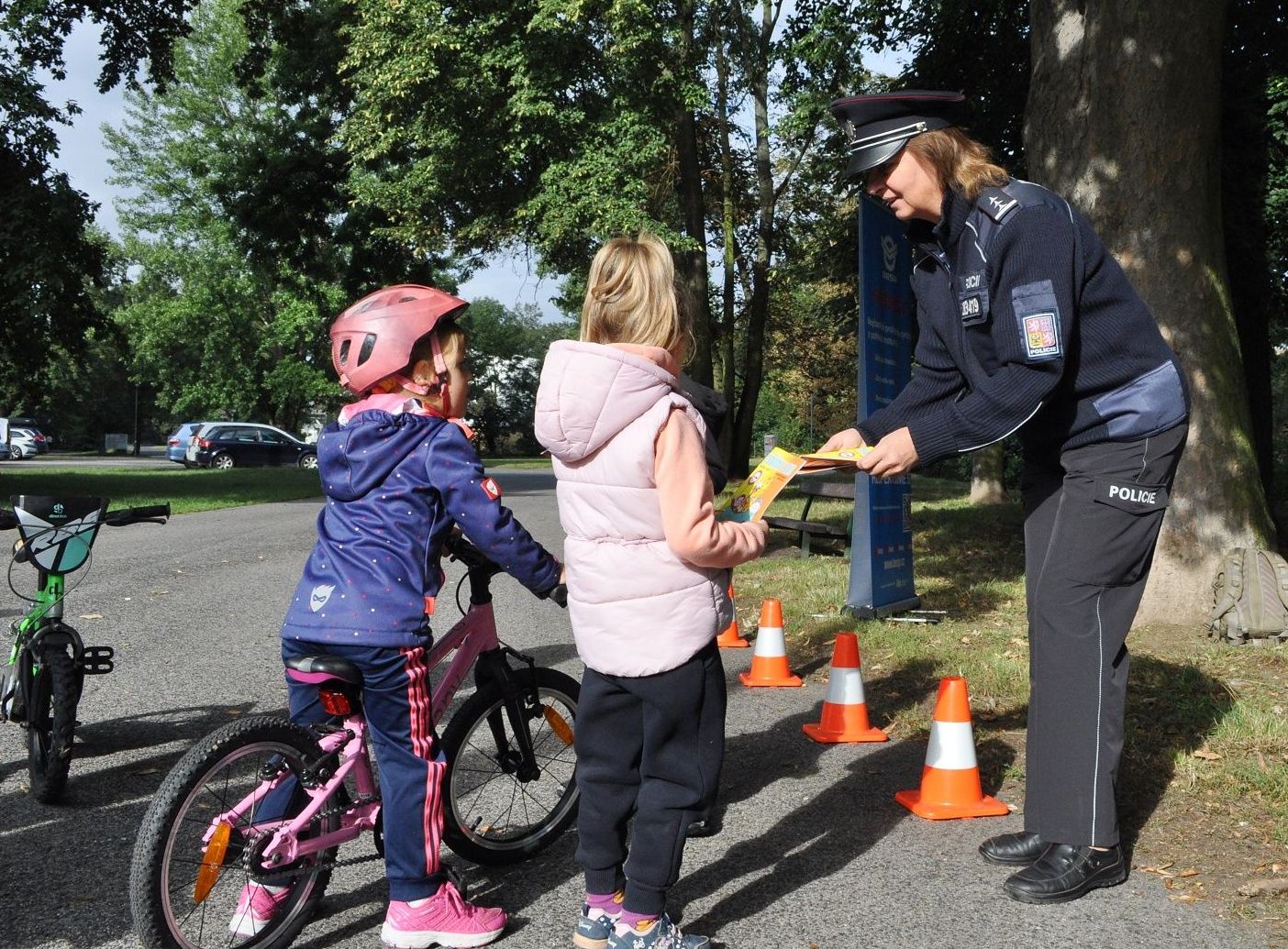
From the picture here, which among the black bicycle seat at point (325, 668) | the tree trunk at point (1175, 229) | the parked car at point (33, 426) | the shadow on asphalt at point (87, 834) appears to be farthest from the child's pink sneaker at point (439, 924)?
the parked car at point (33, 426)

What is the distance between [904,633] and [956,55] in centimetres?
867

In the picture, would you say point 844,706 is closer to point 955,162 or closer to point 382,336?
point 955,162

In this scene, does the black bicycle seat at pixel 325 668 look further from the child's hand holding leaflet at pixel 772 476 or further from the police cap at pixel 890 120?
the police cap at pixel 890 120

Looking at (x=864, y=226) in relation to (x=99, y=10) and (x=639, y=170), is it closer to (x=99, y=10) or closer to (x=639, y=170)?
(x=639, y=170)

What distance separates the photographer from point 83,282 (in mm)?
20422

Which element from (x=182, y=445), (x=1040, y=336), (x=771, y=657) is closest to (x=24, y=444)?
(x=182, y=445)

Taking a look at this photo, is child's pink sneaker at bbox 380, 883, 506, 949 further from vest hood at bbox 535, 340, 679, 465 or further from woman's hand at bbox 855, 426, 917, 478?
woman's hand at bbox 855, 426, 917, 478

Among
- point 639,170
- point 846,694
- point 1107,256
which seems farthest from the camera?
point 639,170

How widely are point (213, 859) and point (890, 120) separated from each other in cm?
276

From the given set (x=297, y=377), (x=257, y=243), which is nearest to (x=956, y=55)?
(x=257, y=243)

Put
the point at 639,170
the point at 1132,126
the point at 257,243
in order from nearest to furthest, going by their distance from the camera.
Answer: the point at 1132,126 → the point at 639,170 → the point at 257,243

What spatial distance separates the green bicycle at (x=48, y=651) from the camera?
4379mm

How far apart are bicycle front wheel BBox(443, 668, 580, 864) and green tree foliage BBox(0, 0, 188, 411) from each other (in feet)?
55.5

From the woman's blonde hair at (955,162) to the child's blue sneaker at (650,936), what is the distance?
87.3 inches
